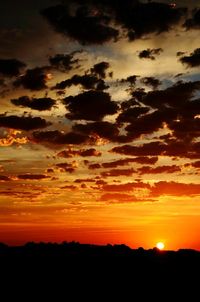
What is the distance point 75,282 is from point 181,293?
8898mm

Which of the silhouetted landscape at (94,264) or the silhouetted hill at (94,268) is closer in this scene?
the silhouetted hill at (94,268)

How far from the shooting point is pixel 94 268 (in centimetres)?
4309

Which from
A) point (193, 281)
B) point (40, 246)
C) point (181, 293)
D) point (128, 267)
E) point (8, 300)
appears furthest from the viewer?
point (40, 246)

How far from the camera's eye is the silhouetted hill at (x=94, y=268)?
125ft

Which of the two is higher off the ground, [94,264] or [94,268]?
[94,264]

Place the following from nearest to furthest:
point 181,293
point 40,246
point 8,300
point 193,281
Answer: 1. point 8,300
2. point 181,293
3. point 193,281
4. point 40,246

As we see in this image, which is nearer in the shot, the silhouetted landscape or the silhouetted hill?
the silhouetted hill

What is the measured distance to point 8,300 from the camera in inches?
1305

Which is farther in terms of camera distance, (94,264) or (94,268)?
(94,264)

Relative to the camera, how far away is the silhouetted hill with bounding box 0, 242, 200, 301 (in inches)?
1495

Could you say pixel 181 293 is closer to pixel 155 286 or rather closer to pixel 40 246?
pixel 155 286

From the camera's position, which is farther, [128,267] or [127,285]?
[128,267]

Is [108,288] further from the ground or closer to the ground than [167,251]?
closer to the ground

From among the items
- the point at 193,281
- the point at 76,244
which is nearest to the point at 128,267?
the point at 193,281
